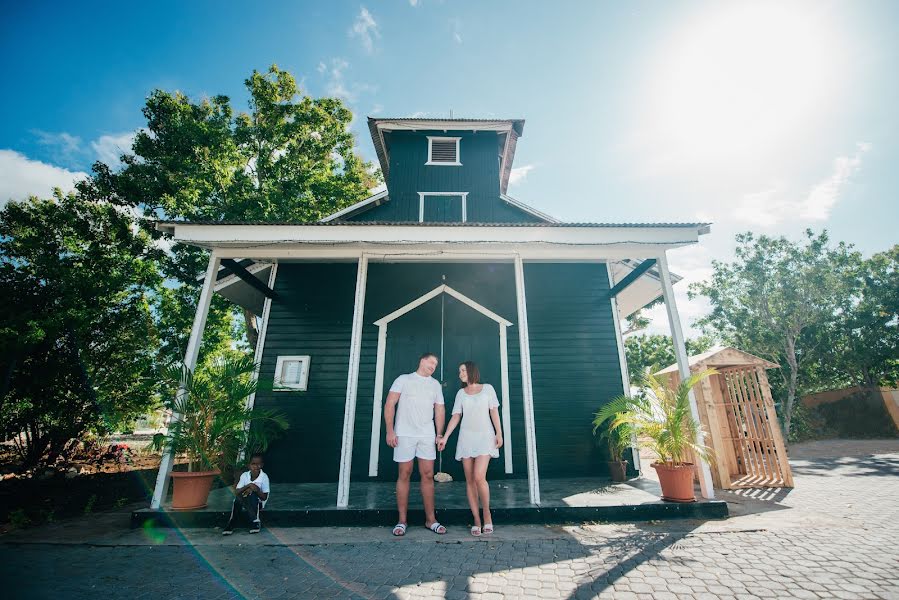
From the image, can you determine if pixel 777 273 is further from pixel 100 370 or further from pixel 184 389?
pixel 100 370

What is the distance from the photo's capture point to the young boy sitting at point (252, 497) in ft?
13.2

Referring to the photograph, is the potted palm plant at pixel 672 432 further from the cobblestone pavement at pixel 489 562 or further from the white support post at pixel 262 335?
the white support post at pixel 262 335

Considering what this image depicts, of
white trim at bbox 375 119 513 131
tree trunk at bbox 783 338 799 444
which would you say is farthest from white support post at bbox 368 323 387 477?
tree trunk at bbox 783 338 799 444

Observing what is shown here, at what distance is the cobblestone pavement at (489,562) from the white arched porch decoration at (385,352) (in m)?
2.59

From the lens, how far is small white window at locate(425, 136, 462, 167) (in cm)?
1016

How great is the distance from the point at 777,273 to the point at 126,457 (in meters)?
28.6

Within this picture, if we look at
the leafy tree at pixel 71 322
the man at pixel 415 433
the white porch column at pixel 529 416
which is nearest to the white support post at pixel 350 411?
the man at pixel 415 433

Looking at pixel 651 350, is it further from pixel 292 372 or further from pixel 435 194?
pixel 292 372

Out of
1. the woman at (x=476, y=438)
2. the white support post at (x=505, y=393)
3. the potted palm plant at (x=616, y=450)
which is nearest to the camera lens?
the woman at (x=476, y=438)

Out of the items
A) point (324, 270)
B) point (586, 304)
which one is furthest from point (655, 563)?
point (324, 270)

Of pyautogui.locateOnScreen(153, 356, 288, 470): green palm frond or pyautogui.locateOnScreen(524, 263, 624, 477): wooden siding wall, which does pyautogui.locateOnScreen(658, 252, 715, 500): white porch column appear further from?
pyautogui.locateOnScreen(153, 356, 288, 470): green palm frond

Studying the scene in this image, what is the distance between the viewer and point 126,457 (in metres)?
10.4

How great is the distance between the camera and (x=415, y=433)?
3.88 metres

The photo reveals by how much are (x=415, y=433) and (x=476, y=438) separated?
649mm
